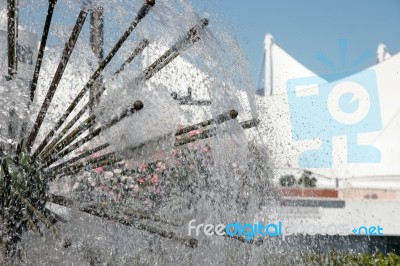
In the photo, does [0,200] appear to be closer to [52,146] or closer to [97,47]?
[52,146]

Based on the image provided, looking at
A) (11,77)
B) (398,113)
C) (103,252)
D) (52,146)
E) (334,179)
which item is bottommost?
(103,252)

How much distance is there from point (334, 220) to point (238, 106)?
8271mm

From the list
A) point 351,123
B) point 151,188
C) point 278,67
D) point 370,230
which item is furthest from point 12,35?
point 278,67

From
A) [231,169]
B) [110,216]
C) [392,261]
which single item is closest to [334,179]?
[392,261]

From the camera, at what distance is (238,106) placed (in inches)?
177

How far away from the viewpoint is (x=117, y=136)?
11.5 feet

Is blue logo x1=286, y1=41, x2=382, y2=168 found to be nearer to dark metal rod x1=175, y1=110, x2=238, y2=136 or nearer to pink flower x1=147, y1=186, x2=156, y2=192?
pink flower x1=147, y1=186, x2=156, y2=192

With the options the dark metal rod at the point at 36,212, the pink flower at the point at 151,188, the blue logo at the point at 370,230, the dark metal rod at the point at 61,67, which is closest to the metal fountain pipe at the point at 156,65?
the dark metal rod at the point at 61,67

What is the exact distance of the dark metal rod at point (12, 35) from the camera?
3.20 metres

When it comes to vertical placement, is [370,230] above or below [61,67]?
above

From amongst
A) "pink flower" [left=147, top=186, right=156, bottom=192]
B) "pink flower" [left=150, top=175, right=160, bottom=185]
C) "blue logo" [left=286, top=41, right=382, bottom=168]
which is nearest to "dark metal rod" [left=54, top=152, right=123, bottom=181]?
"pink flower" [left=147, top=186, right=156, bottom=192]

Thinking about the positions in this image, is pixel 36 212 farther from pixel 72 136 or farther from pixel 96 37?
pixel 96 37

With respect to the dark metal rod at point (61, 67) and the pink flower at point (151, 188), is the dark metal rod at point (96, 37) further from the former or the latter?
the pink flower at point (151, 188)

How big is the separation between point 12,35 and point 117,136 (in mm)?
769
